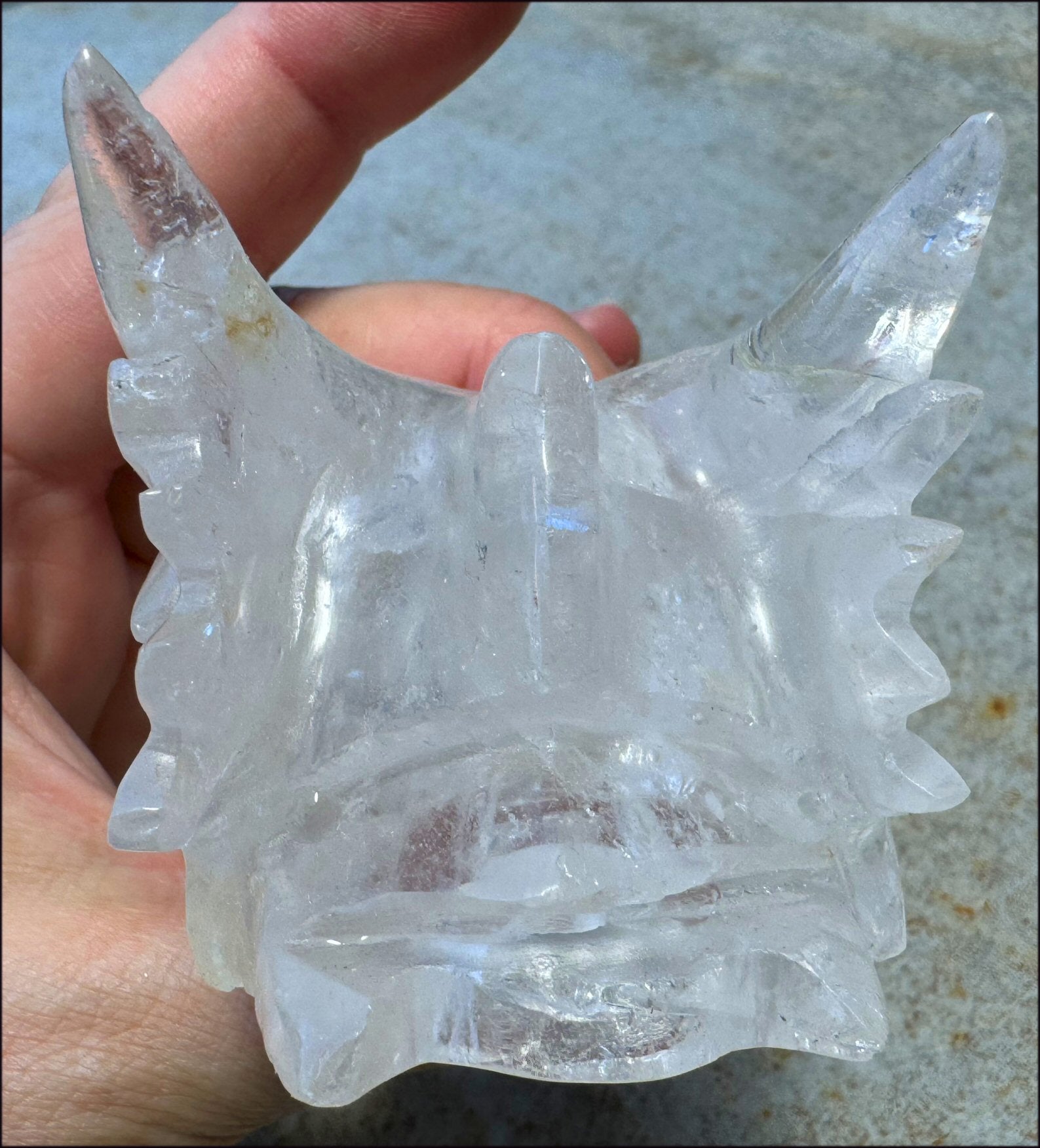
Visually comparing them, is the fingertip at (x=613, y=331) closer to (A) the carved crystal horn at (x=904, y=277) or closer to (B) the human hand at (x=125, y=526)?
(B) the human hand at (x=125, y=526)

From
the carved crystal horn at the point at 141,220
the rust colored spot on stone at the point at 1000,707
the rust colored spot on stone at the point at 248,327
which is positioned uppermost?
the carved crystal horn at the point at 141,220

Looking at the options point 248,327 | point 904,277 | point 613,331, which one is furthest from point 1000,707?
point 248,327

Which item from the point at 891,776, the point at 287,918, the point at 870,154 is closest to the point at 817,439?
the point at 891,776

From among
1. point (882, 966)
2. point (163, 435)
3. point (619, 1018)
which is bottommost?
point (882, 966)

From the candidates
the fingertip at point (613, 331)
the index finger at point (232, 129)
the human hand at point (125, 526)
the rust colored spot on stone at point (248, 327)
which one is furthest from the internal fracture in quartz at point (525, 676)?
the fingertip at point (613, 331)

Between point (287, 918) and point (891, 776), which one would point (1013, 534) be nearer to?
point (891, 776)

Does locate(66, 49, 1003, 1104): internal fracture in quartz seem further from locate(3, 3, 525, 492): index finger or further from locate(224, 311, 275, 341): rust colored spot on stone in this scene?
locate(3, 3, 525, 492): index finger
